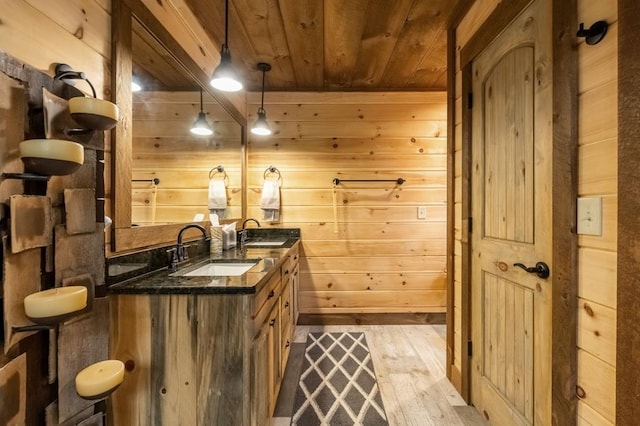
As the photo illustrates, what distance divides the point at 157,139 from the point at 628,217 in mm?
1998

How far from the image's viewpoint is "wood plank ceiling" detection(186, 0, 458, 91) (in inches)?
73.7

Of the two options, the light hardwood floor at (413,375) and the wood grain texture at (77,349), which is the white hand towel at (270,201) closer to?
the light hardwood floor at (413,375)

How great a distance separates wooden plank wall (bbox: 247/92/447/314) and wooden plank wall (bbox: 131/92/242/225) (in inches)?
28.9

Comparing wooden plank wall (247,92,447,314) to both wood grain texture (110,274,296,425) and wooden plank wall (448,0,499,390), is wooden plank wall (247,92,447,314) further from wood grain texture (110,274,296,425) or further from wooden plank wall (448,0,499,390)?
wood grain texture (110,274,296,425)

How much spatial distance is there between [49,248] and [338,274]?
2.52 meters

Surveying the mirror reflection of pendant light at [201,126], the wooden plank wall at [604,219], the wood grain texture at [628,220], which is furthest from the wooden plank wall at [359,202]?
the wood grain texture at [628,220]

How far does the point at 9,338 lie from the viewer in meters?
0.77

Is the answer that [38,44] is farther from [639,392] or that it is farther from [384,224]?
[384,224]

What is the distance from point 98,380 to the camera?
87 cm

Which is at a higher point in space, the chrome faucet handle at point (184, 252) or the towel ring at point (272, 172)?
the towel ring at point (272, 172)

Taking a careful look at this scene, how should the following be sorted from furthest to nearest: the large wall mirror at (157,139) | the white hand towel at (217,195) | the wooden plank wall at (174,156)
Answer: the white hand towel at (217,195)
the wooden plank wall at (174,156)
the large wall mirror at (157,139)

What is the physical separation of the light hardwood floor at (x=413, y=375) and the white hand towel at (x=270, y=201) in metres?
1.18

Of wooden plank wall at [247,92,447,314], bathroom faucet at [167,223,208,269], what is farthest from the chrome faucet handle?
wooden plank wall at [247,92,447,314]

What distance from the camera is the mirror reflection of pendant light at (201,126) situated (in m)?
2.12
